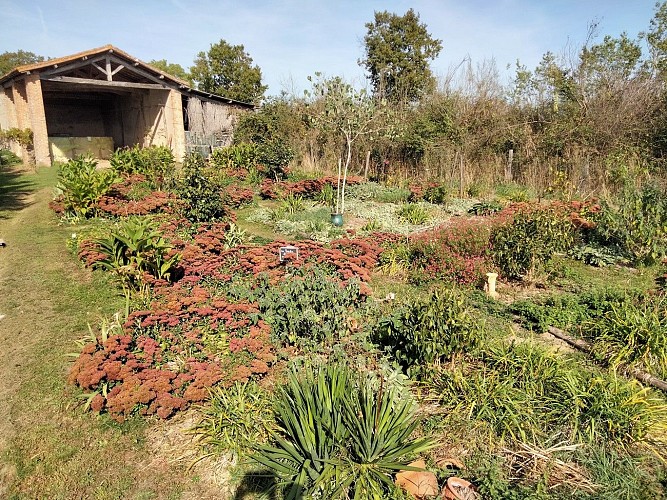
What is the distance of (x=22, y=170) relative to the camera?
57.1 ft

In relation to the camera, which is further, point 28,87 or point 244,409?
point 28,87

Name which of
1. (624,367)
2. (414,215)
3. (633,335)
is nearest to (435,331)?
(624,367)

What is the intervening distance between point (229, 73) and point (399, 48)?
16285 millimetres

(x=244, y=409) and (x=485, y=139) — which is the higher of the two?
(x=485, y=139)

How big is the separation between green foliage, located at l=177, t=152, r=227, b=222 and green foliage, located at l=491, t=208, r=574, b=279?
555cm

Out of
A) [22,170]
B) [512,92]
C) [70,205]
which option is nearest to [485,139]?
[512,92]

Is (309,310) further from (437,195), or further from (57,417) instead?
(437,195)

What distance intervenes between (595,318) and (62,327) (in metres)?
6.08

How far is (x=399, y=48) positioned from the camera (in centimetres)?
2731

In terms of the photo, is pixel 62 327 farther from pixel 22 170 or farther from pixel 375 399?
pixel 22 170

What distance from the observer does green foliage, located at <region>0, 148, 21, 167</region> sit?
18.7m

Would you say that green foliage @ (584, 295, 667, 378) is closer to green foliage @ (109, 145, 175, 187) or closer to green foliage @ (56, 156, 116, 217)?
green foliage @ (56, 156, 116, 217)

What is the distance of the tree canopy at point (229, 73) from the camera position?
36.0 meters

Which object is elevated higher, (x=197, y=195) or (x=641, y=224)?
(x=197, y=195)
